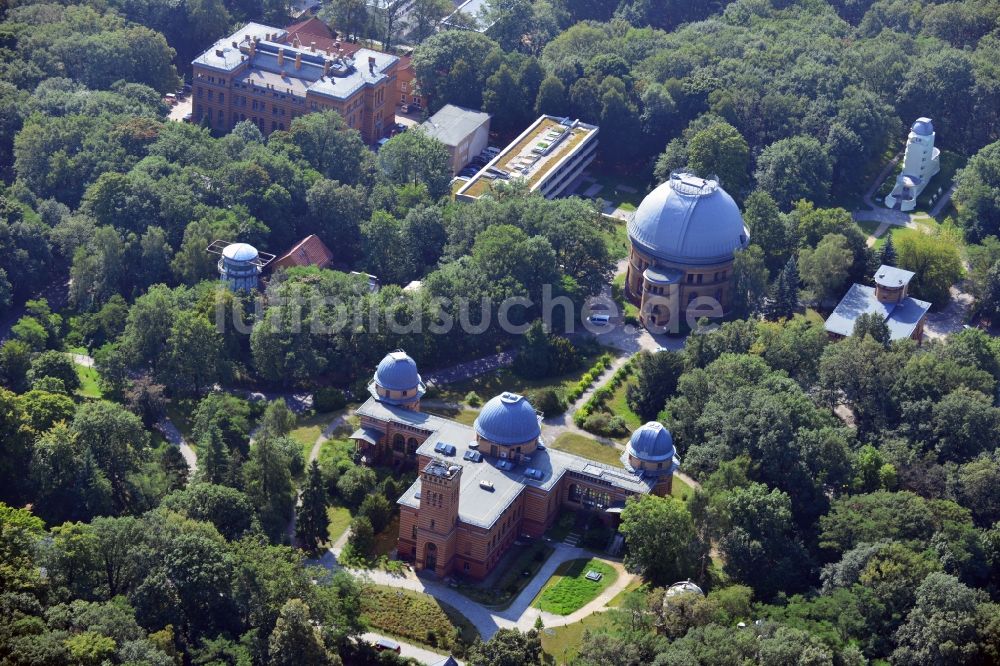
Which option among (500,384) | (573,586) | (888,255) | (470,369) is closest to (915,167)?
(888,255)

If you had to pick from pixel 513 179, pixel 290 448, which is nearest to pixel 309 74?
pixel 513 179

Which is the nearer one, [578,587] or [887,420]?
[578,587]

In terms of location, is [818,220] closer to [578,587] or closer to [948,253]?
[948,253]

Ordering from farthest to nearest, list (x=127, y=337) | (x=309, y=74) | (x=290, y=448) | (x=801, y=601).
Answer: (x=309, y=74) < (x=127, y=337) < (x=290, y=448) < (x=801, y=601)

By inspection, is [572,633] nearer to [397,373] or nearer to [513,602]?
[513,602]

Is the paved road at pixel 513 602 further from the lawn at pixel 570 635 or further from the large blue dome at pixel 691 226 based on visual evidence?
the large blue dome at pixel 691 226

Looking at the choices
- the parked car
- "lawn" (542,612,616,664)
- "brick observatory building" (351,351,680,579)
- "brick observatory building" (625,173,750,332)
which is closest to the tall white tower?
"brick observatory building" (625,173,750,332)

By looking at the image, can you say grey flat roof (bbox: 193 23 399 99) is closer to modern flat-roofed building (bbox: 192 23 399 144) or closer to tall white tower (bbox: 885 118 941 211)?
modern flat-roofed building (bbox: 192 23 399 144)
